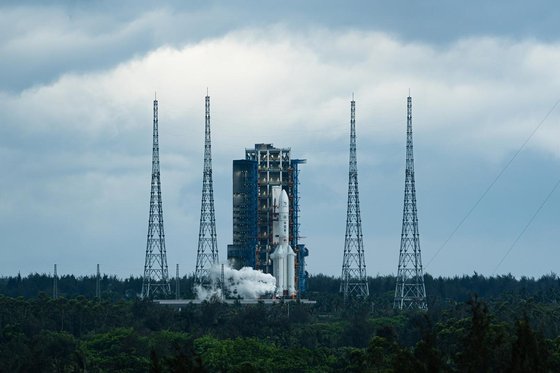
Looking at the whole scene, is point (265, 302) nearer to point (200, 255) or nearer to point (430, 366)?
point (200, 255)

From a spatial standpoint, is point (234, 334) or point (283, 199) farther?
point (283, 199)

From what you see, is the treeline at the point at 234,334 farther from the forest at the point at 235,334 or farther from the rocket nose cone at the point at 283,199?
the rocket nose cone at the point at 283,199

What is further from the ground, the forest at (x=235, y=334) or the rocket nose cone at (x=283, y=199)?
the rocket nose cone at (x=283, y=199)

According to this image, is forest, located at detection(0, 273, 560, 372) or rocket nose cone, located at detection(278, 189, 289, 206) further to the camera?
rocket nose cone, located at detection(278, 189, 289, 206)

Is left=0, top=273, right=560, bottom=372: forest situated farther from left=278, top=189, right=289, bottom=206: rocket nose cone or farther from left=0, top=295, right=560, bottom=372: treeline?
left=278, top=189, right=289, bottom=206: rocket nose cone

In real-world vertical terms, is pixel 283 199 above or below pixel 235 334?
above

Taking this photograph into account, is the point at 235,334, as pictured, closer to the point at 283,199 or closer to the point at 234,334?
the point at 234,334

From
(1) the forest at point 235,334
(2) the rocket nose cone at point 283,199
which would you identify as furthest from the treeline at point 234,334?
(2) the rocket nose cone at point 283,199

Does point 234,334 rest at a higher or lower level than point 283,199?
lower

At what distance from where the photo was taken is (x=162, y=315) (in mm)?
184875

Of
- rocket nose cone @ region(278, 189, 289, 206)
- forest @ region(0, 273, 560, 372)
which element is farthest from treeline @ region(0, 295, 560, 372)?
rocket nose cone @ region(278, 189, 289, 206)

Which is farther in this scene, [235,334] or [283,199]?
[283,199]

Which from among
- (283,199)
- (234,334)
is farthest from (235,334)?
(283,199)

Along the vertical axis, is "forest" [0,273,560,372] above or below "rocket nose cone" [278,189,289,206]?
below
